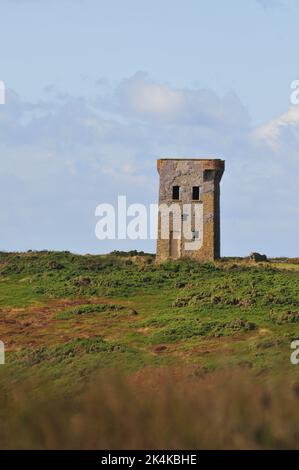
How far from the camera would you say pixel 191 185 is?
2338 inches

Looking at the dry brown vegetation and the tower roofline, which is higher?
the tower roofline

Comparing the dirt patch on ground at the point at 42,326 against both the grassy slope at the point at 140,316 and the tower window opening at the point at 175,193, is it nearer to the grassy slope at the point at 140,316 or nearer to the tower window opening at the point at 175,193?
the grassy slope at the point at 140,316

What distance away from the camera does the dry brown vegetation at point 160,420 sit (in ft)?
55.4

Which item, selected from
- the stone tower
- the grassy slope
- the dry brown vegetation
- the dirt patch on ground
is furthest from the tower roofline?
the dry brown vegetation

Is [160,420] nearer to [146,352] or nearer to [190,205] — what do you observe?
[146,352]

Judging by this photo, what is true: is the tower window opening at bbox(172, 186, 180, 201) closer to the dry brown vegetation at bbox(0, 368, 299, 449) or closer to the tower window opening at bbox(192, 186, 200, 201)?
the tower window opening at bbox(192, 186, 200, 201)

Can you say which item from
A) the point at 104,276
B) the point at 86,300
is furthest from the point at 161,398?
the point at 104,276

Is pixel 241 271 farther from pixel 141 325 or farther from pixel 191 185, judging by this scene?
pixel 141 325

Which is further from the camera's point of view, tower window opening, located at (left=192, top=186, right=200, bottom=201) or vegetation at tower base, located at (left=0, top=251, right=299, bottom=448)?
tower window opening, located at (left=192, top=186, right=200, bottom=201)

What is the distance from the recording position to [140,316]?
152 feet

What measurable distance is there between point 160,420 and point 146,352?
2155 centimetres

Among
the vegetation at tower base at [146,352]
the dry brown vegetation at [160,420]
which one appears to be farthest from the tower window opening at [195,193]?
the dry brown vegetation at [160,420]

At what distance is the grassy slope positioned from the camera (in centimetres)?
3575

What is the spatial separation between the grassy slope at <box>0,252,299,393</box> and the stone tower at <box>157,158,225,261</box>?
Answer: 1795 millimetres
